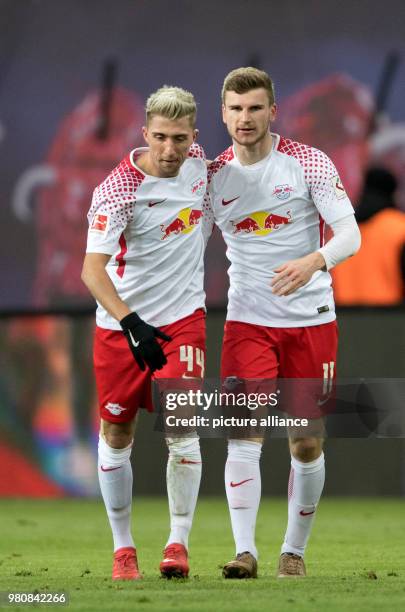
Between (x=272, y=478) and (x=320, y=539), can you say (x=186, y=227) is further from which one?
(x=272, y=478)

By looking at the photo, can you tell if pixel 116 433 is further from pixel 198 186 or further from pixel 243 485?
pixel 198 186

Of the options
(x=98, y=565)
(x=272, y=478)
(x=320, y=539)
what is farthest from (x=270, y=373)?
(x=272, y=478)

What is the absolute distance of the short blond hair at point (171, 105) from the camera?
279 inches

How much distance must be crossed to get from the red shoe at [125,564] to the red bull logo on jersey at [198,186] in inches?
60.1

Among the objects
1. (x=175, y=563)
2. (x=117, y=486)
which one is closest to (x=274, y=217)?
(x=117, y=486)

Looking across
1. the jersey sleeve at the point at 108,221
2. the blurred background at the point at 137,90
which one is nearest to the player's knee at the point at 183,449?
the jersey sleeve at the point at 108,221

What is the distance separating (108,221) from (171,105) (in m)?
0.54

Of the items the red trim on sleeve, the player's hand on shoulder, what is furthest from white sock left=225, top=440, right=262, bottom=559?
the red trim on sleeve

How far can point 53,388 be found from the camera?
12438 mm

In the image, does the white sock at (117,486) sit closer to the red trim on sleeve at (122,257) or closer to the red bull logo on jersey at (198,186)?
the red trim on sleeve at (122,257)

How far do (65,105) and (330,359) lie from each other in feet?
37.5

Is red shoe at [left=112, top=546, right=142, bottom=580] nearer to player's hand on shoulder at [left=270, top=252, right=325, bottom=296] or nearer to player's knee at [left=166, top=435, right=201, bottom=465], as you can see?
player's knee at [left=166, top=435, right=201, bottom=465]

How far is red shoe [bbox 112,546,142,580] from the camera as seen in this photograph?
7246 millimetres

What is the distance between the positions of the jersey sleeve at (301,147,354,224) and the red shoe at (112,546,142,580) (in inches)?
64.4
